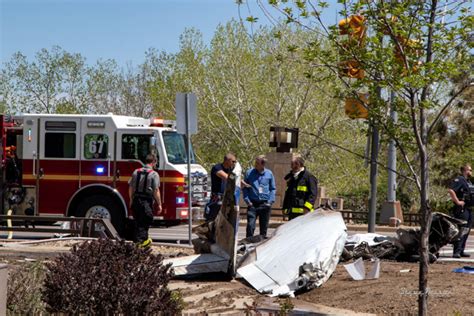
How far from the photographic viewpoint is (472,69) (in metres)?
9.34

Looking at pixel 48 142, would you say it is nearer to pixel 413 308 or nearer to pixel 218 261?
pixel 218 261

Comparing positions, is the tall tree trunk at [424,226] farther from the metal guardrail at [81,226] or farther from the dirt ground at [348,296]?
the metal guardrail at [81,226]

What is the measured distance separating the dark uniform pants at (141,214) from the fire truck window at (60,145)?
4.81 metres

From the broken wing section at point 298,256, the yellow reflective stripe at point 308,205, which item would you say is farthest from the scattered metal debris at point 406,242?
the broken wing section at point 298,256

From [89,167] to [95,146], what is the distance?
1.55ft

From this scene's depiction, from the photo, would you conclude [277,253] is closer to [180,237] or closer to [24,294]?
[24,294]

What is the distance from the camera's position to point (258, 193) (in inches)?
645

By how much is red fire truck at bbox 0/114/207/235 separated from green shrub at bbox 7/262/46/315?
1058cm

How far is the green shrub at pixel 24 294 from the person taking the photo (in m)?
8.27

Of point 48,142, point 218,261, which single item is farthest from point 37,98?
point 218,261

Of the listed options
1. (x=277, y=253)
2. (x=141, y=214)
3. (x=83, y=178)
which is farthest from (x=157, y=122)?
(x=277, y=253)

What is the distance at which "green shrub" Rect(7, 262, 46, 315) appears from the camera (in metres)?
8.27

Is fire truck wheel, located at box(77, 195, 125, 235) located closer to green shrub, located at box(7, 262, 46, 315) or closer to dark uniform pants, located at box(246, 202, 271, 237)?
dark uniform pants, located at box(246, 202, 271, 237)

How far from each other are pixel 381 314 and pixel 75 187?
1133 centimetres
